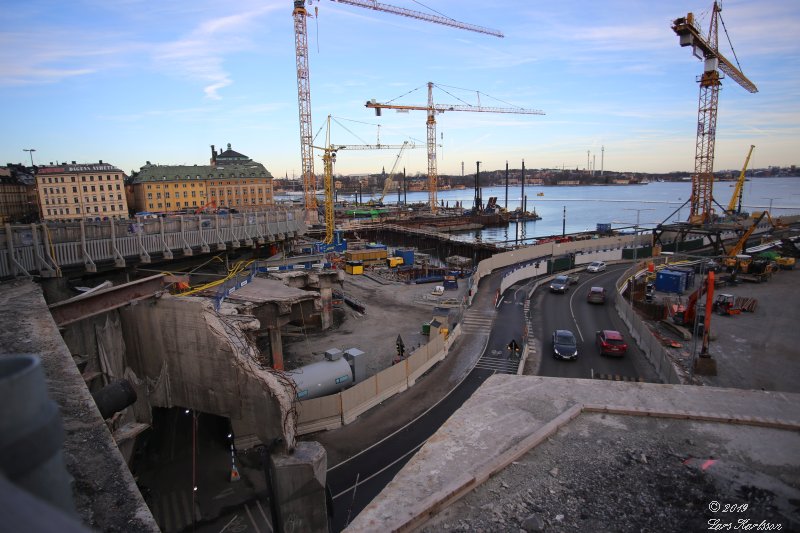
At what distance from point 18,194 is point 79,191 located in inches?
504

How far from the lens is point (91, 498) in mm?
4801

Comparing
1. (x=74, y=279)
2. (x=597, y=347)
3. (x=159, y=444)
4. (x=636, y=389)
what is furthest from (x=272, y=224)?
(x=636, y=389)

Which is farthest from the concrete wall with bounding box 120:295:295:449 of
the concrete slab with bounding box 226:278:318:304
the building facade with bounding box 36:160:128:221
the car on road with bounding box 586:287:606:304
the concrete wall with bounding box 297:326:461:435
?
the building facade with bounding box 36:160:128:221

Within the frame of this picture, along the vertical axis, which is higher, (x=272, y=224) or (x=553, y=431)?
(x=272, y=224)

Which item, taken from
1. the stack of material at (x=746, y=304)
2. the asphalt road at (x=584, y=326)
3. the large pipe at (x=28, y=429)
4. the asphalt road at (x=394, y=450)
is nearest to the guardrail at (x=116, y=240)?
the asphalt road at (x=394, y=450)

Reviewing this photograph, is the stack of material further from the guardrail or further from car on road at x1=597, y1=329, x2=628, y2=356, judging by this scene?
the guardrail

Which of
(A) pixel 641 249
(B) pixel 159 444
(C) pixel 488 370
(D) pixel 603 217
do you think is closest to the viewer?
(B) pixel 159 444

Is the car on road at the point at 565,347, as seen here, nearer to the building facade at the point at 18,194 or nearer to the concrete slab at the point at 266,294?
the concrete slab at the point at 266,294

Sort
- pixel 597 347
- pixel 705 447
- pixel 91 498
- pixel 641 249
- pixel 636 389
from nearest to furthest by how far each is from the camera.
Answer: pixel 91 498
pixel 705 447
pixel 636 389
pixel 597 347
pixel 641 249

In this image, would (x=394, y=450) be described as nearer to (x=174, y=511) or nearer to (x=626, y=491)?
(x=174, y=511)

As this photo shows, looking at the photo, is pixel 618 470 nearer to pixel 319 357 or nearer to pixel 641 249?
pixel 319 357

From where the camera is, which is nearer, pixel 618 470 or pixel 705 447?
pixel 618 470

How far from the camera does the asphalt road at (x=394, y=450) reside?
46.9ft

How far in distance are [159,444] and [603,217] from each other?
15297cm
